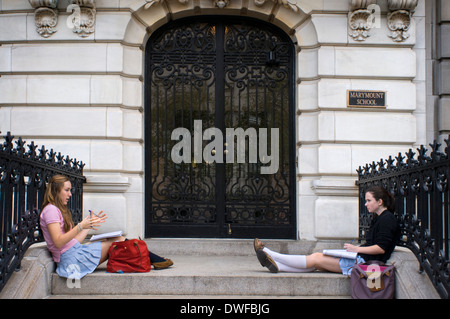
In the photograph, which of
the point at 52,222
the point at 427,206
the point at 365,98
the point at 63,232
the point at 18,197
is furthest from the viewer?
the point at 365,98

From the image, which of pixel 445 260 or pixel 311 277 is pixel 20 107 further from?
pixel 445 260

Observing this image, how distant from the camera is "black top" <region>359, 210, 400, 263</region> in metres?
5.90

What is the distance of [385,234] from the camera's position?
19.4 ft

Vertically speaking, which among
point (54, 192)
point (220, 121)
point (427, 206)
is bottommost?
point (427, 206)

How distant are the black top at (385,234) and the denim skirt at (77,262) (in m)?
3.18

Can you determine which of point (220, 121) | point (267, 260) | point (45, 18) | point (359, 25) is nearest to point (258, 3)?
point (359, 25)

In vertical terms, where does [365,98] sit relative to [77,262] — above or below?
above

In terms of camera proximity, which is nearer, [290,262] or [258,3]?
[290,262]

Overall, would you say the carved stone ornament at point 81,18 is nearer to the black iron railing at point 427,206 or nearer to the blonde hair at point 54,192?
the blonde hair at point 54,192

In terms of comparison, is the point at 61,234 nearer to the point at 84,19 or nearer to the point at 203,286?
the point at 203,286

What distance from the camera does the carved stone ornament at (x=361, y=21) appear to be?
28.5ft

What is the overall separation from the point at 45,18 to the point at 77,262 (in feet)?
15.0

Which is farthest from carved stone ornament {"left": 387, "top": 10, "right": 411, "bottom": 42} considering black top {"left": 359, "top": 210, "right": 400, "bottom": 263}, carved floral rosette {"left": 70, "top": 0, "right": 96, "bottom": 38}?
carved floral rosette {"left": 70, "top": 0, "right": 96, "bottom": 38}

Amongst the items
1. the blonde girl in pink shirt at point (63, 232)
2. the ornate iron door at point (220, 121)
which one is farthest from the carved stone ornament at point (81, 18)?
the blonde girl in pink shirt at point (63, 232)
